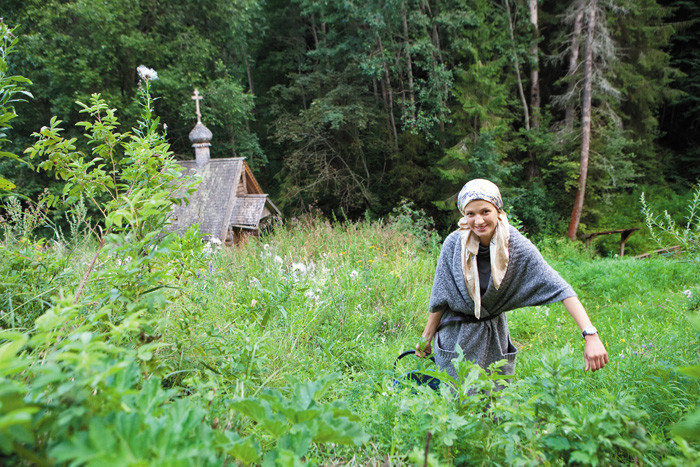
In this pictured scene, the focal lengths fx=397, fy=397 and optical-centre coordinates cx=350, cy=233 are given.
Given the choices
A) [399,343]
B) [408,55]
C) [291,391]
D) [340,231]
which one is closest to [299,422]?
[291,391]

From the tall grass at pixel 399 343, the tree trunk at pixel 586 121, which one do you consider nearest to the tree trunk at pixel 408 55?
the tree trunk at pixel 586 121

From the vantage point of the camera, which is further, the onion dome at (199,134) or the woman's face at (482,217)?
the onion dome at (199,134)

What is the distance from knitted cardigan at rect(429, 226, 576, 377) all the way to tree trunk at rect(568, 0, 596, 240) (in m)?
14.2

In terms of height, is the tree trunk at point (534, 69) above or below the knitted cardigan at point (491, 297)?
above

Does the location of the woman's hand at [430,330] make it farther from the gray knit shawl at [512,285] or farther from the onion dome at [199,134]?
the onion dome at [199,134]

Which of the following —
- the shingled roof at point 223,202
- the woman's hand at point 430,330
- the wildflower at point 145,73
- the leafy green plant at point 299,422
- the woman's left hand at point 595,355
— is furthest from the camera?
the shingled roof at point 223,202

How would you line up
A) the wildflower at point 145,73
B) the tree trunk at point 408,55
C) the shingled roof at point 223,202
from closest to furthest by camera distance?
the wildflower at point 145,73, the shingled roof at point 223,202, the tree trunk at point 408,55

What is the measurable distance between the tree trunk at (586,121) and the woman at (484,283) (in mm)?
14240

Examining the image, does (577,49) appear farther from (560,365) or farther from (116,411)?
(116,411)

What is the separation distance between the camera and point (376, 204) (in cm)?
1841

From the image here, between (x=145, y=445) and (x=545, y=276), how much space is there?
7.17 ft

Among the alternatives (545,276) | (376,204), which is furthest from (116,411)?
(376,204)

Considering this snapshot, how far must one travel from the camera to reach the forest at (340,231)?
106 centimetres

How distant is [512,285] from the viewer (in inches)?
94.9
